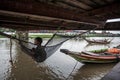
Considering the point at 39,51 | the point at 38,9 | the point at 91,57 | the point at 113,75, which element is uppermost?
the point at 38,9

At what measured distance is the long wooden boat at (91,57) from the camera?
977 cm

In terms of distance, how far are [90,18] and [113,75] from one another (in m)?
1.85

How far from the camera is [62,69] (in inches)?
362

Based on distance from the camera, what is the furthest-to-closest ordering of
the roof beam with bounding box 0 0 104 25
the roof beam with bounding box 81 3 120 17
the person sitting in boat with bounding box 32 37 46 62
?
the person sitting in boat with bounding box 32 37 46 62, the roof beam with bounding box 81 3 120 17, the roof beam with bounding box 0 0 104 25

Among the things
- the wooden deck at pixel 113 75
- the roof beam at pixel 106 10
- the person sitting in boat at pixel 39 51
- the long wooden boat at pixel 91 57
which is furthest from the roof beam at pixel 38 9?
the long wooden boat at pixel 91 57

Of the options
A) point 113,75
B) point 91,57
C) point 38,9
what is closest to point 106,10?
point 38,9

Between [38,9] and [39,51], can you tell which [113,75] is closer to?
[39,51]

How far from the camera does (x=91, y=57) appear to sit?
10.1 meters

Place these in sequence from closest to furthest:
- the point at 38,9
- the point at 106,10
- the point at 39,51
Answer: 1. the point at 38,9
2. the point at 106,10
3. the point at 39,51

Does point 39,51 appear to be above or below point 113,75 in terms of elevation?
above

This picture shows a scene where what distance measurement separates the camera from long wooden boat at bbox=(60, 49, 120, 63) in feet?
32.1

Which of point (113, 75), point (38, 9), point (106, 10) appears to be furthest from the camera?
point (113, 75)

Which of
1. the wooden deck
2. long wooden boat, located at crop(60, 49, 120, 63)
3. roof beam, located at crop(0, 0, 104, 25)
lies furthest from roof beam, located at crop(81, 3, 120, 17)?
long wooden boat, located at crop(60, 49, 120, 63)

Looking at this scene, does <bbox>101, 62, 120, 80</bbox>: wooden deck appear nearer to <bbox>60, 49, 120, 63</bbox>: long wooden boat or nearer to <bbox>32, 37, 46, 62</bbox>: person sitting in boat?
<bbox>32, 37, 46, 62</bbox>: person sitting in boat
